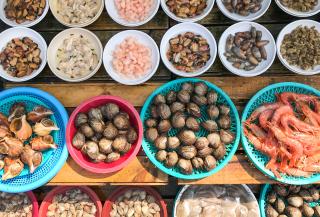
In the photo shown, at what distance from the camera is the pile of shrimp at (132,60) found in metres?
2.26

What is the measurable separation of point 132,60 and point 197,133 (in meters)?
0.66

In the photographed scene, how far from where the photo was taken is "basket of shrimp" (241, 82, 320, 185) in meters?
2.11

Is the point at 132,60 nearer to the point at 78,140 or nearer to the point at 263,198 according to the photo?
the point at 78,140

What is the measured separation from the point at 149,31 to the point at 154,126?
726mm

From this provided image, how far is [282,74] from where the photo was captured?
236 cm

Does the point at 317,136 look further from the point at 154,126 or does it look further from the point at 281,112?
the point at 154,126

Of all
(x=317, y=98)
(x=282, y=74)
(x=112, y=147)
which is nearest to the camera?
(x=112, y=147)

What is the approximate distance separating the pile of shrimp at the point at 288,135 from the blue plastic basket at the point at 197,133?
0.31ft

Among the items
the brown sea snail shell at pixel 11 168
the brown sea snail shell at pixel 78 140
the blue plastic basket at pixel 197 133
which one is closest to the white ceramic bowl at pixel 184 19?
the blue plastic basket at pixel 197 133

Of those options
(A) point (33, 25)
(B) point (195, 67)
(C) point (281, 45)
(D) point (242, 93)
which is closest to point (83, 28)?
(A) point (33, 25)

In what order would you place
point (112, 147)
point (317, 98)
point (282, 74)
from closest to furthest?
1. point (112, 147)
2. point (317, 98)
3. point (282, 74)

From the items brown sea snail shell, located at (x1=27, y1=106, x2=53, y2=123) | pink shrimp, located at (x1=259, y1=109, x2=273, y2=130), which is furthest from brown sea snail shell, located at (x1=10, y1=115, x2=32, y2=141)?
pink shrimp, located at (x1=259, y1=109, x2=273, y2=130)

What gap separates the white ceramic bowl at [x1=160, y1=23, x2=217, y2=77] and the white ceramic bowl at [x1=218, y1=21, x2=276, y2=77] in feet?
0.19

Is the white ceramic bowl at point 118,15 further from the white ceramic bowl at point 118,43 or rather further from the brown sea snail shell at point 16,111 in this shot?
the brown sea snail shell at point 16,111
